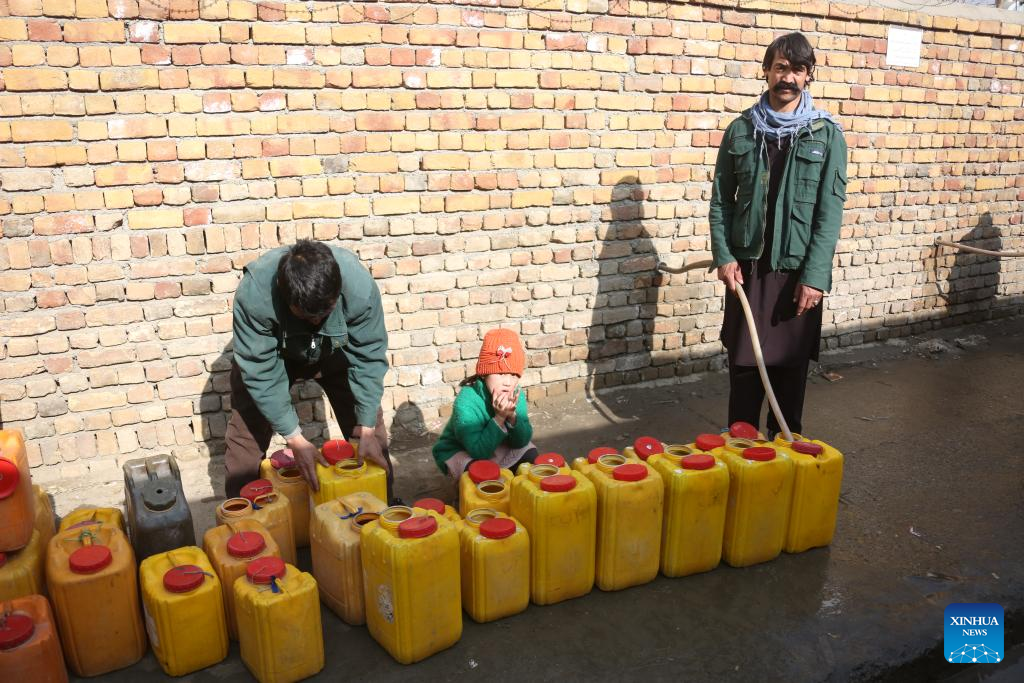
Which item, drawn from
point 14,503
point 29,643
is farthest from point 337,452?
point 29,643

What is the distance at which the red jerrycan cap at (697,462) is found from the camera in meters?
3.04

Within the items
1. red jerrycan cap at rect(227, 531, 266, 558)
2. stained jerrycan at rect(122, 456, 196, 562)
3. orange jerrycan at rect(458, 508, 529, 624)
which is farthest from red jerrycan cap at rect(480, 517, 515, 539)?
stained jerrycan at rect(122, 456, 196, 562)

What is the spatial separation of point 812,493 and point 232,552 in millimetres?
2323

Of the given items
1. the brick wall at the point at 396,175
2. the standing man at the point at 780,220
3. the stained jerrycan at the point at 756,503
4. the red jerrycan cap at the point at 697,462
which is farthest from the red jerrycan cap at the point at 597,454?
the brick wall at the point at 396,175

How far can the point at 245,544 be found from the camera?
8.82 ft

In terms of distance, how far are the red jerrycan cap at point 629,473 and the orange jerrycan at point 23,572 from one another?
2099 mm

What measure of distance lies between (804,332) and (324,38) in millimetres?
2905

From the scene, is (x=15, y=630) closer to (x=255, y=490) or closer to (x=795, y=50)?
(x=255, y=490)

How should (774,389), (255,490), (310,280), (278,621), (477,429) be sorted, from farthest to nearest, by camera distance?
(774,389), (477,429), (255,490), (310,280), (278,621)

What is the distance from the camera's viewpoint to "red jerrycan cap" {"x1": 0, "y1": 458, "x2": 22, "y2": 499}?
254 cm

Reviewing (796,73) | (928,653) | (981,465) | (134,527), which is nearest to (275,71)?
(134,527)

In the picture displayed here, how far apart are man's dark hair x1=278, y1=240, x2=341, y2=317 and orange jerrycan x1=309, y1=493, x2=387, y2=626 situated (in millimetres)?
765

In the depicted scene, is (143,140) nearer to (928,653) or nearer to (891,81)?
(928,653)

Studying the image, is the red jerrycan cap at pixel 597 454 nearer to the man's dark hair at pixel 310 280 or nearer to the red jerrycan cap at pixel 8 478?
the man's dark hair at pixel 310 280
